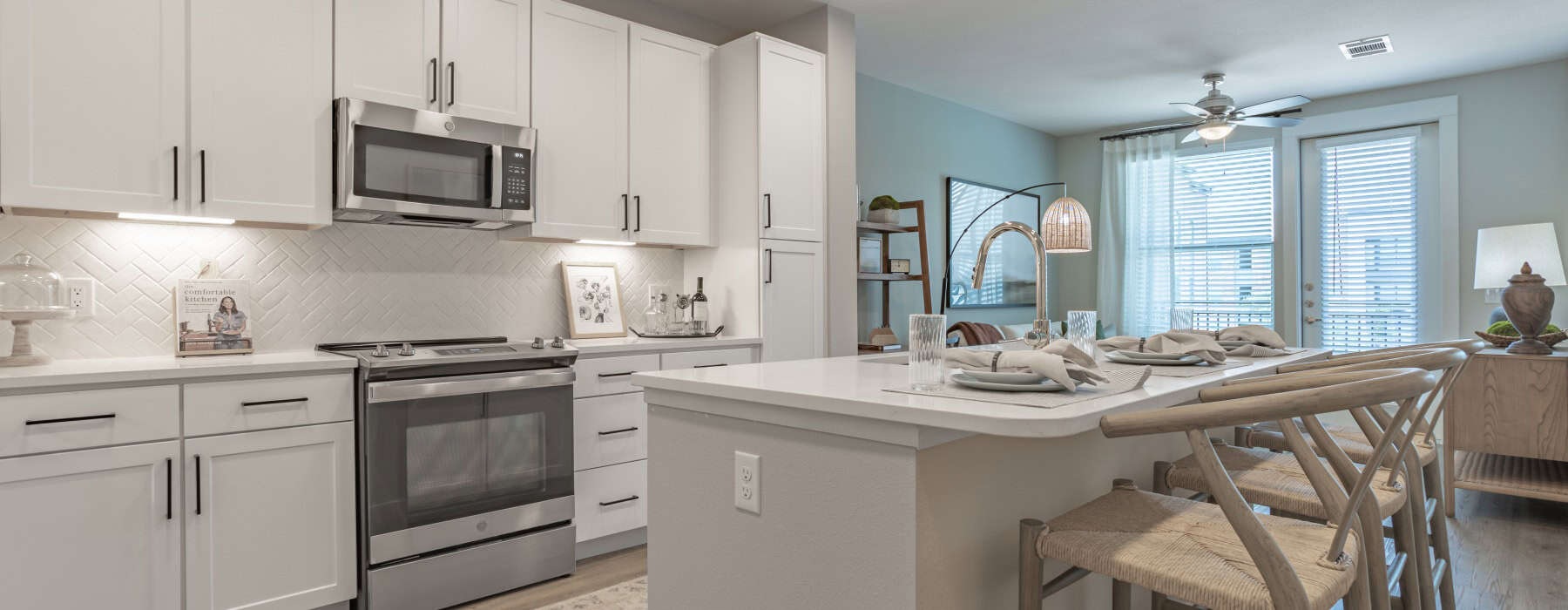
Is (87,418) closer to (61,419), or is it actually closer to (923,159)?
(61,419)

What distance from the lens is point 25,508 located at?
1.99m

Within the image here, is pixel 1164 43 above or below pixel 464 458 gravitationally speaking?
above

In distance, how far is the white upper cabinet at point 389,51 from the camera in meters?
2.72

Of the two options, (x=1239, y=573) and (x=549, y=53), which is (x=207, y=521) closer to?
(x=549, y=53)

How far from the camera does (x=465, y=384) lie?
264cm

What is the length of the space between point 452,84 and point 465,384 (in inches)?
45.6

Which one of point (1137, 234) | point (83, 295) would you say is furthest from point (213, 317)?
point (1137, 234)

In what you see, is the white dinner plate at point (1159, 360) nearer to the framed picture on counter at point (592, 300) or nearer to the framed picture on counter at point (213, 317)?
the framed picture on counter at point (592, 300)

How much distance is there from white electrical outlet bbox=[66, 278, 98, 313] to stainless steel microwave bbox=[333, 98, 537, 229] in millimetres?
734

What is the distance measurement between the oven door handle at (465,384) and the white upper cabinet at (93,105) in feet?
2.71

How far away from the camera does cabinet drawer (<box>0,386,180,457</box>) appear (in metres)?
1.98

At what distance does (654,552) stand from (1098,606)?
1067 millimetres

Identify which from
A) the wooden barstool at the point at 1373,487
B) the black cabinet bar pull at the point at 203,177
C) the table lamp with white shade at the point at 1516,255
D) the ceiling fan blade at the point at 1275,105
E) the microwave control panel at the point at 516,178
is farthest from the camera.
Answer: the table lamp with white shade at the point at 1516,255

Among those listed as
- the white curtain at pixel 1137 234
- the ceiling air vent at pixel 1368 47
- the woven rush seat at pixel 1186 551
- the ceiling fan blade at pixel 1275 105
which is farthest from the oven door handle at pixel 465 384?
the white curtain at pixel 1137 234
